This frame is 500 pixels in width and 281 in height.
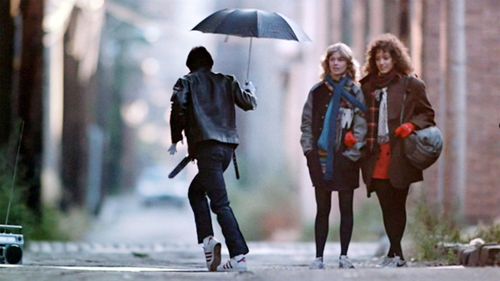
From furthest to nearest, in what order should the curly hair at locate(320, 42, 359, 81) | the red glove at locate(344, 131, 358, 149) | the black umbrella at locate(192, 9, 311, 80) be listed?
the black umbrella at locate(192, 9, 311, 80) < the curly hair at locate(320, 42, 359, 81) < the red glove at locate(344, 131, 358, 149)

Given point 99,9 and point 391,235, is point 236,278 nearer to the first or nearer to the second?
point 391,235

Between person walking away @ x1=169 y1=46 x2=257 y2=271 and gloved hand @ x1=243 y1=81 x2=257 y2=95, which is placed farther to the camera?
gloved hand @ x1=243 y1=81 x2=257 y2=95

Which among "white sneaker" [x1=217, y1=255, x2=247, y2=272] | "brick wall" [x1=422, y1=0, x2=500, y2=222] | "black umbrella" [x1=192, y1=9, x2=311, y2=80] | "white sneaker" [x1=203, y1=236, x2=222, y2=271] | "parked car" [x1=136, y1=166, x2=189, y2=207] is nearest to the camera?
"white sneaker" [x1=217, y1=255, x2=247, y2=272]

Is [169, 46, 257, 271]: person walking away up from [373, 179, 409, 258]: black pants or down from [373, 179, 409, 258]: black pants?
up

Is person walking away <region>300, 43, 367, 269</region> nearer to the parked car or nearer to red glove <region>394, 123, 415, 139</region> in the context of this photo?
red glove <region>394, 123, 415, 139</region>

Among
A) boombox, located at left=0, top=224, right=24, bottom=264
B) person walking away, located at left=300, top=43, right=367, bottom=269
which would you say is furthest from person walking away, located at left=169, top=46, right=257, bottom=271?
boombox, located at left=0, top=224, right=24, bottom=264

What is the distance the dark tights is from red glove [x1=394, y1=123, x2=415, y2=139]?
0.64m

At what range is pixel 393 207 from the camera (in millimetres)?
13203

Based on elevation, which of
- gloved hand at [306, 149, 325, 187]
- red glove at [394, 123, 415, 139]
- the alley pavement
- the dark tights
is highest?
red glove at [394, 123, 415, 139]

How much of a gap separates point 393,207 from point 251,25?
6.49 ft

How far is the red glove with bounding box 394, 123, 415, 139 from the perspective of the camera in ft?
42.2

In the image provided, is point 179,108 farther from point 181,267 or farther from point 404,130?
point 181,267

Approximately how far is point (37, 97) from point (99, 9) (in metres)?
19.5

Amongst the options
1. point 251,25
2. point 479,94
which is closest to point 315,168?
point 251,25
